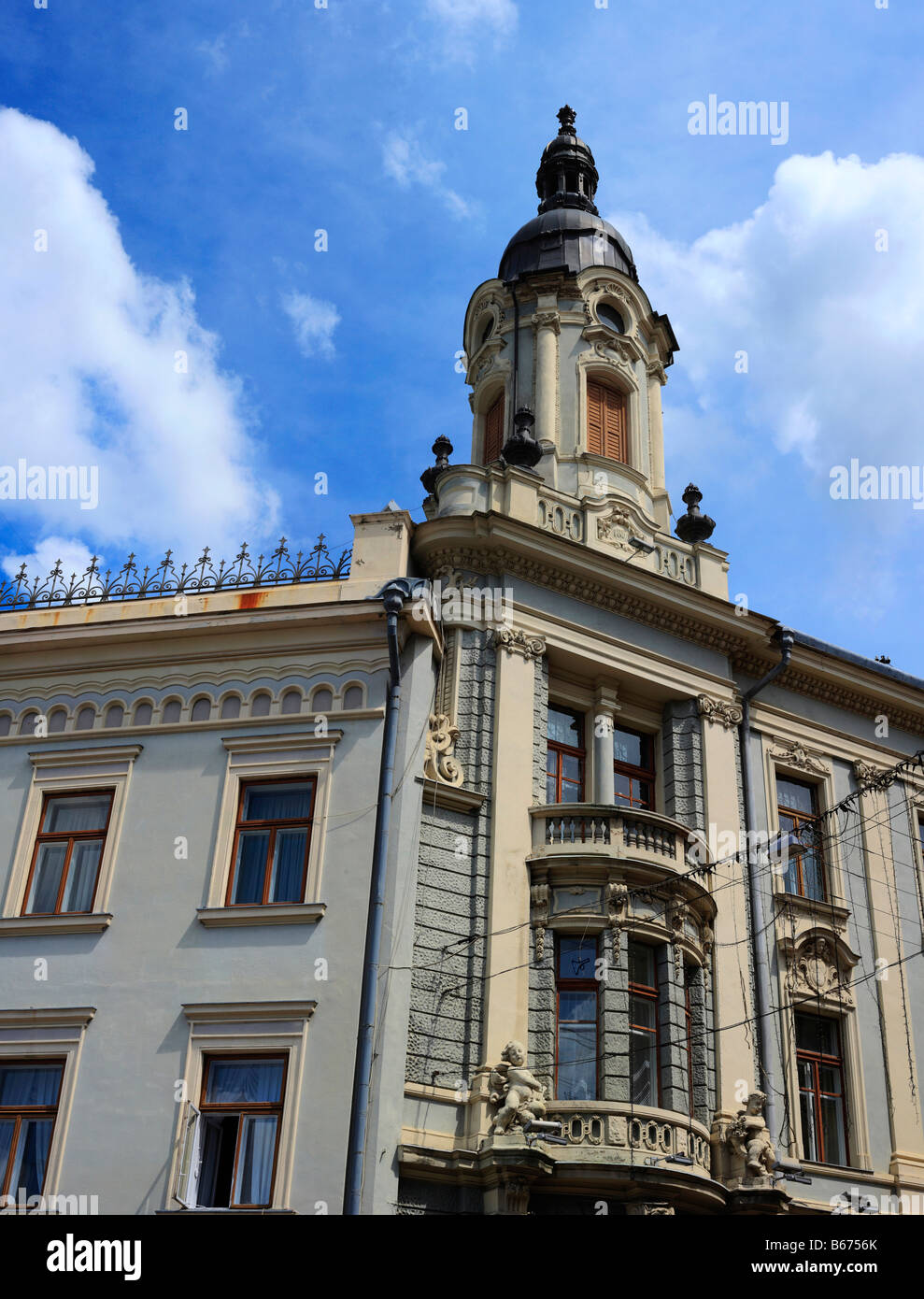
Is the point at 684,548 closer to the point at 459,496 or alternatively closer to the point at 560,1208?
the point at 459,496

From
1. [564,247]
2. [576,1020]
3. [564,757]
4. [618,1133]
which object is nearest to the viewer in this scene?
[618,1133]

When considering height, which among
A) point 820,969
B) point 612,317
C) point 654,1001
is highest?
point 612,317

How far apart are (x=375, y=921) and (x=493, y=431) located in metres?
13.1

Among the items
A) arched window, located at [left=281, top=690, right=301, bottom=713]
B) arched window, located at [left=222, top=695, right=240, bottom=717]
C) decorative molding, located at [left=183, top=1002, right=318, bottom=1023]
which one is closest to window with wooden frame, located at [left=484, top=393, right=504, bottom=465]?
arched window, located at [left=281, top=690, right=301, bottom=713]

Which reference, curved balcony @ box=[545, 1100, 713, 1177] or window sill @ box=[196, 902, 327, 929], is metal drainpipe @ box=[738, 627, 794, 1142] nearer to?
curved balcony @ box=[545, 1100, 713, 1177]

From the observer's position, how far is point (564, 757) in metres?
21.6

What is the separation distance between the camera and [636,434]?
26.4m

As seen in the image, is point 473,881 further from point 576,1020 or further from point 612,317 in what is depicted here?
point 612,317

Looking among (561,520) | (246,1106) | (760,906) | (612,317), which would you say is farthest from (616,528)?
(246,1106)

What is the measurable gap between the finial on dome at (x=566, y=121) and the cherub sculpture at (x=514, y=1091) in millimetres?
23052

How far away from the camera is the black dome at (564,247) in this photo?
91.6 ft

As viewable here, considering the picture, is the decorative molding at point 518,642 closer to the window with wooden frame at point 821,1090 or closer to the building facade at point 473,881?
the building facade at point 473,881

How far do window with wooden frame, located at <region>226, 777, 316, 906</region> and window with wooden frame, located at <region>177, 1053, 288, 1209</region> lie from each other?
6.83 feet
